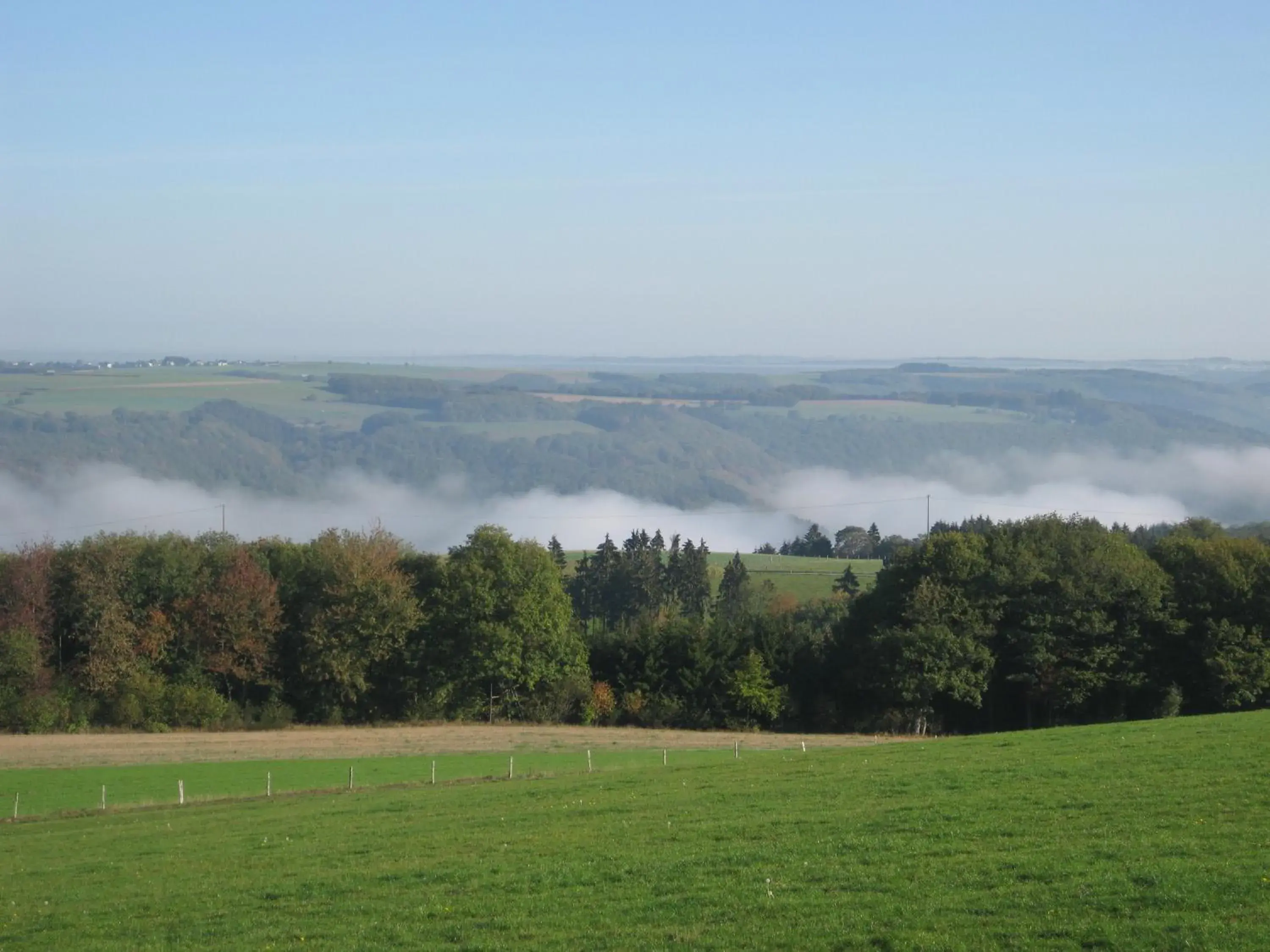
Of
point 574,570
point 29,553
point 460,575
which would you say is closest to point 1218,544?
point 460,575

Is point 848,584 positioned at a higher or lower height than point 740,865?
lower

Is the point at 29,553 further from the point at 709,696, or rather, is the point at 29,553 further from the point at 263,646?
the point at 709,696

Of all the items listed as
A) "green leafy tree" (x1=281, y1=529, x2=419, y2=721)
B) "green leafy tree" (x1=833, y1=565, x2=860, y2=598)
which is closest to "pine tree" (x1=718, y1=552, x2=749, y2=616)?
"green leafy tree" (x1=833, y1=565, x2=860, y2=598)

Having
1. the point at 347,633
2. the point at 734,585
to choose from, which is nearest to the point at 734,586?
the point at 734,585

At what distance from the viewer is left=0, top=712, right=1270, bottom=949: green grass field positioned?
46.5 ft

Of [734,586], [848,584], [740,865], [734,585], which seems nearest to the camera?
[740,865]

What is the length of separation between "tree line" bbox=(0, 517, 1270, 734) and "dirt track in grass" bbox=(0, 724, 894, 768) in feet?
7.99

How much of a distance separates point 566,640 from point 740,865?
45.6 metres

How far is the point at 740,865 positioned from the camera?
58.6 feet

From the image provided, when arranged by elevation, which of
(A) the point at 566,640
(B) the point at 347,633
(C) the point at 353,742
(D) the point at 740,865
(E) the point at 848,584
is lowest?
(E) the point at 848,584

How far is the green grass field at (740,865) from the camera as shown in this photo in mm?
14164

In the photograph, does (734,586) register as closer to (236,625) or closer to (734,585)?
(734,585)

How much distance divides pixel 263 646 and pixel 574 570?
2518 inches

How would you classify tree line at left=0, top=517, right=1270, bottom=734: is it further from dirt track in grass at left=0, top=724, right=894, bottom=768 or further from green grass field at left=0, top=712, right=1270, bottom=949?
green grass field at left=0, top=712, right=1270, bottom=949
